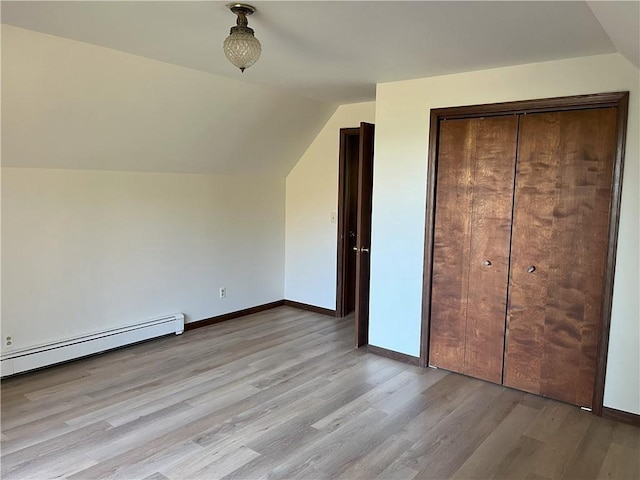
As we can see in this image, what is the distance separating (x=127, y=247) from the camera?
4223 mm

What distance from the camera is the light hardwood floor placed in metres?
2.50

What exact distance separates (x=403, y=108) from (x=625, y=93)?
5.17 ft

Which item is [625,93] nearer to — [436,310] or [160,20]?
[436,310]

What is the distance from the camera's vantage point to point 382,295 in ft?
13.7

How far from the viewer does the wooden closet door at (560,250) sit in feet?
10.1

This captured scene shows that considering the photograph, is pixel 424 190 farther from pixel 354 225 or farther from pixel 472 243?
pixel 354 225

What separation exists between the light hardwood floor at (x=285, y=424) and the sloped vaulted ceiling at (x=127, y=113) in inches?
68.1

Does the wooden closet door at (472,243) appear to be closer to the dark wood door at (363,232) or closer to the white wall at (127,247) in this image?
the dark wood door at (363,232)

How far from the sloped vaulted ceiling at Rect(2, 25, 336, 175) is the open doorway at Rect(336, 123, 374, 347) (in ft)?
1.95

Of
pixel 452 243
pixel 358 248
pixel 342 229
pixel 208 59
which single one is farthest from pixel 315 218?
pixel 208 59

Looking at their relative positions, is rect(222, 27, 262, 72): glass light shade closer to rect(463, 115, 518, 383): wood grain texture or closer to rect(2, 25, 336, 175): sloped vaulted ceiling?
rect(2, 25, 336, 175): sloped vaulted ceiling

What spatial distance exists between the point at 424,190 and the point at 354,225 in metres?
1.79

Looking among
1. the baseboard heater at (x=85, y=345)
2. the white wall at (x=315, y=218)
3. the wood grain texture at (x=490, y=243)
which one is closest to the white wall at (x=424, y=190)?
the wood grain texture at (x=490, y=243)

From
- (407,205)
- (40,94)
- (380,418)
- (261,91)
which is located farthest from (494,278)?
(40,94)
